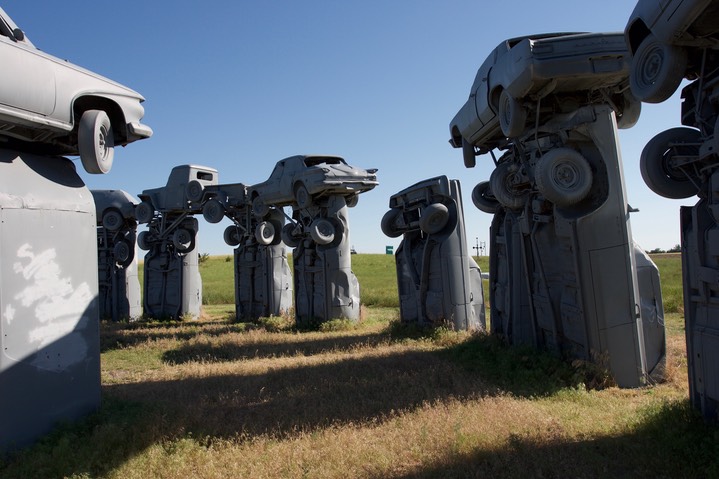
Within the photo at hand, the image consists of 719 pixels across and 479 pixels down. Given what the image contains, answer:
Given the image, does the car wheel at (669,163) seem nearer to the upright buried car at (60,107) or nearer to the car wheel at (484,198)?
the car wheel at (484,198)

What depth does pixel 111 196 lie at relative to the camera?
22.9 m

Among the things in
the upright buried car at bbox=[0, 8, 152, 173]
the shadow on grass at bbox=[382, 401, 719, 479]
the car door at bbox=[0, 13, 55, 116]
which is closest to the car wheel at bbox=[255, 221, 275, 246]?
the upright buried car at bbox=[0, 8, 152, 173]

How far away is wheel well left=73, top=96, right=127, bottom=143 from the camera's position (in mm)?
7154

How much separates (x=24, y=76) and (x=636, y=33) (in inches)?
253

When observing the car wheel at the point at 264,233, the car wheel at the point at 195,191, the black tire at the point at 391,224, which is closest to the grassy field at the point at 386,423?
the black tire at the point at 391,224

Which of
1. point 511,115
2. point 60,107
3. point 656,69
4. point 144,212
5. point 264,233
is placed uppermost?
point 144,212

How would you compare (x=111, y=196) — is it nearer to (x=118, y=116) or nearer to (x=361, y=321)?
(x=361, y=321)

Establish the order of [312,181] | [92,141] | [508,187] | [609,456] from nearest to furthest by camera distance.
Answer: [609,456] → [92,141] → [508,187] → [312,181]

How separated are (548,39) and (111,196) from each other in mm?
20025

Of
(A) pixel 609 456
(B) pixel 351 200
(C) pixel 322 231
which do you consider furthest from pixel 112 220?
(A) pixel 609 456

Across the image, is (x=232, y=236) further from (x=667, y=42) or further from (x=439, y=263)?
(x=667, y=42)

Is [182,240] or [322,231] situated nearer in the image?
[322,231]

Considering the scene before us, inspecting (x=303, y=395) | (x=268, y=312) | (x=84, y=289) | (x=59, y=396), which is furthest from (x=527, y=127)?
(x=268, y=312)

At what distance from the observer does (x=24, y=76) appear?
235 inches
